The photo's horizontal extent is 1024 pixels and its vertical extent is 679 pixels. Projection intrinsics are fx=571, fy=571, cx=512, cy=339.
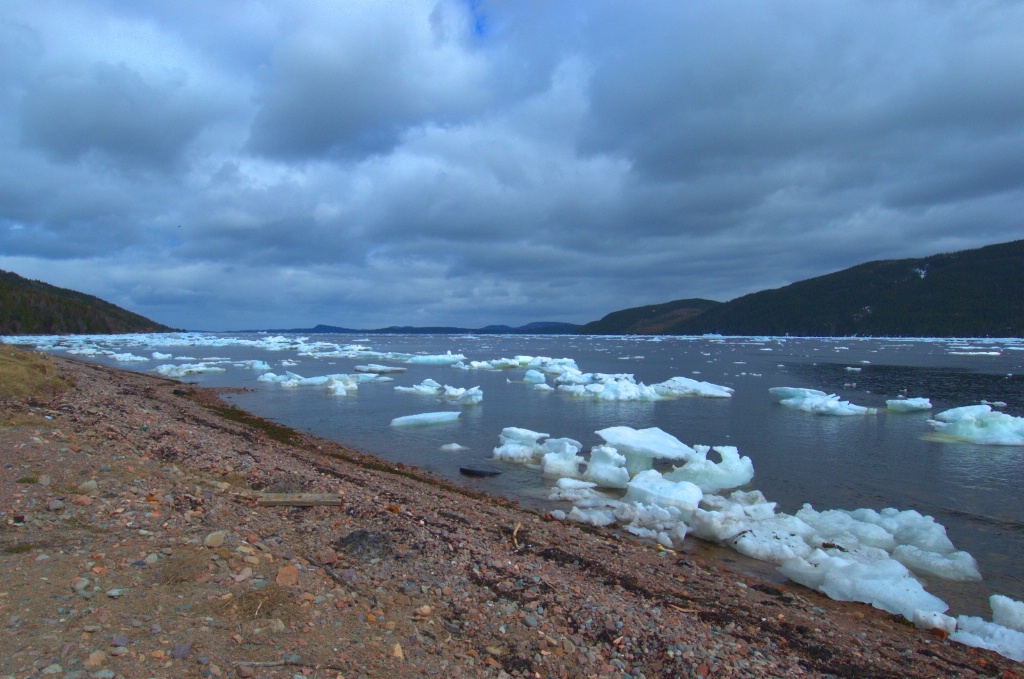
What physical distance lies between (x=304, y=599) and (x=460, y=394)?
58.4ft

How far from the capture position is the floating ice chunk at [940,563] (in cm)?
676

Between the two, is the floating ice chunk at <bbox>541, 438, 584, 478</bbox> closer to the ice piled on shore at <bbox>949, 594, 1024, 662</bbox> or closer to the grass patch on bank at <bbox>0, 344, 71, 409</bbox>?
the ice piled on shore at <bbox>949, 594, 1024, 662</bbox>

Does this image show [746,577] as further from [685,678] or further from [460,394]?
[460,394]

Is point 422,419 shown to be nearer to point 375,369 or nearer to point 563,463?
point 563,463

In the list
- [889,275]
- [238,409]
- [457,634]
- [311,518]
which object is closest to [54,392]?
[238,409]

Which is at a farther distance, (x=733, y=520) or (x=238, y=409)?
(x=238, y=409)

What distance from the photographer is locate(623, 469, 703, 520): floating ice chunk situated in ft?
28.7

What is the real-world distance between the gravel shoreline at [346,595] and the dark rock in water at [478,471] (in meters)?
3.79

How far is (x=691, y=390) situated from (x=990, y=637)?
62.5 ft

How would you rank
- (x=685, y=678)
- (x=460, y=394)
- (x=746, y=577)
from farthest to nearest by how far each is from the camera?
(x=460, y=394) < (x=746, y=577) < (x=685, y=678)

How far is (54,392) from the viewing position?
1102 centimetres

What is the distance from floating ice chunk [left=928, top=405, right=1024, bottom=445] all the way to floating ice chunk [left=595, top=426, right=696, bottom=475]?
8439mm

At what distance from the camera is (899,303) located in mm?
126750

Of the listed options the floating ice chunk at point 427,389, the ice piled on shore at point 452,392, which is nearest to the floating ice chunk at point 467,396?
the ice piled on shore at point 452,392
